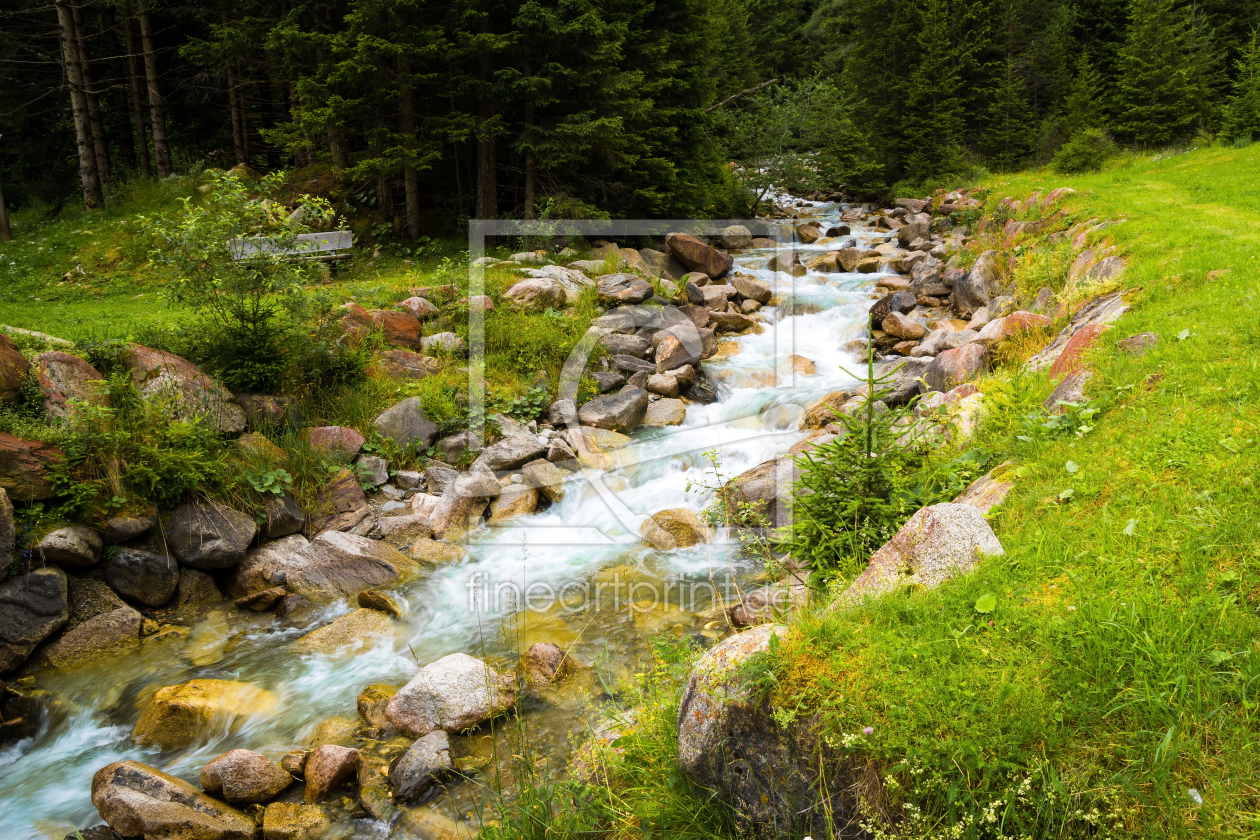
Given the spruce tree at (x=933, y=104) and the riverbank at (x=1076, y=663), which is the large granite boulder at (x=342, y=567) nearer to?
the riverbank at (x=1076, y=663)

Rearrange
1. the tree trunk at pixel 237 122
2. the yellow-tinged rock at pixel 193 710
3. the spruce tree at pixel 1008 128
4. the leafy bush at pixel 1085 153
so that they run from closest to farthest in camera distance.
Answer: the yellow-tinged rock at pixel 193 710
the tree trunk at pixel 237 122
the leafy bush at pixel 1085 153
the spruce tree at pixel 1008 128

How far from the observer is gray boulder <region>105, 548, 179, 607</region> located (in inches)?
248

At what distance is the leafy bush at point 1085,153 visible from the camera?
906 inches

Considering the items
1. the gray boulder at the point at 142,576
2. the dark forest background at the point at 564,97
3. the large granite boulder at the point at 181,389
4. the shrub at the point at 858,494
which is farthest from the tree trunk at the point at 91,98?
the shrub at the point at 858,494

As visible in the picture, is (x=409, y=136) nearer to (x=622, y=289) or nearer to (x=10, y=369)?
(x=622, y=289)

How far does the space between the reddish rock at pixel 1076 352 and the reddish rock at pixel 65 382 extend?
9.00 meters

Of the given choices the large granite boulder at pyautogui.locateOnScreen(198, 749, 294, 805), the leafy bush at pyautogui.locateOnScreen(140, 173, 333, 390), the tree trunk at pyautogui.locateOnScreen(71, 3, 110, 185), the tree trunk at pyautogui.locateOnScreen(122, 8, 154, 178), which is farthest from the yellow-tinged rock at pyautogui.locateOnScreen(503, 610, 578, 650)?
the tree trunk at pyautogui.locateOnScreen(122, 8, 154, 178)

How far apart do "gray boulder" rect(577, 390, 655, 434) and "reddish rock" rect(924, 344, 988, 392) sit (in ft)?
13.6

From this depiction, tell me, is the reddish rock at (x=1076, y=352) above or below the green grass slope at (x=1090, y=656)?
above

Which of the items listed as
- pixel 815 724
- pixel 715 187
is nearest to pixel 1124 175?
pixel 715 187

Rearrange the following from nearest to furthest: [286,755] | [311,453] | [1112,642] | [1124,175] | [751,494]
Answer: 1. [1112,642]
2. [286,755]
3. [751,494]
4. [311,453]
5. [1124,175]

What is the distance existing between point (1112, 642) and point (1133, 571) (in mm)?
596

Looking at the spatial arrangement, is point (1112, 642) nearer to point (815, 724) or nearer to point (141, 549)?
point (815, 724)

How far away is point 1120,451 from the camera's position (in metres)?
4.15
